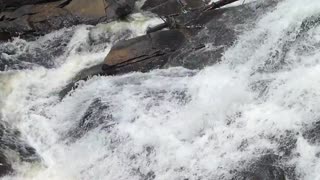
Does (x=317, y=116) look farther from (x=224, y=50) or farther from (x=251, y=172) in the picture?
(x=224, y=50)

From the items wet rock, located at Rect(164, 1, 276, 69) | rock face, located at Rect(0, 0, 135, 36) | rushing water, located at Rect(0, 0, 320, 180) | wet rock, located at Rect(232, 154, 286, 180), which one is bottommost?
wet rock, located at Rect(232, 154, 286, 180)

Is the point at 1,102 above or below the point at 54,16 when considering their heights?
below

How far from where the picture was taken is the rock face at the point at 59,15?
9.36 metres

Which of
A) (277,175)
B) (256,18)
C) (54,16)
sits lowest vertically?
(277,175)

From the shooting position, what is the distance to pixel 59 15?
942cm

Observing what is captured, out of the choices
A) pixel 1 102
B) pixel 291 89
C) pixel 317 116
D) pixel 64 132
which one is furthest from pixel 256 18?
pixel 1 102

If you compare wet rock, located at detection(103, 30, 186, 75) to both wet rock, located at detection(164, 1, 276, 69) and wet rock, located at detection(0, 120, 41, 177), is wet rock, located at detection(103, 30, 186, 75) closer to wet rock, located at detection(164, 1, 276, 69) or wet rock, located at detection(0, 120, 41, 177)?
wet rock, located at detection(164, 1, 276, 69)

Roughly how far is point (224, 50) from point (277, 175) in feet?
8.72

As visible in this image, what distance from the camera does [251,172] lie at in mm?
5969

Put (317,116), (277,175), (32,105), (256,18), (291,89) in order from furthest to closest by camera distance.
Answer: (256,18) → (32,105) → (291,89) → (317,116) → (277,175)

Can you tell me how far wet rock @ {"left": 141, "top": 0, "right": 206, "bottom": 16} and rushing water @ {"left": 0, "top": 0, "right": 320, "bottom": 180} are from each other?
4.57ft

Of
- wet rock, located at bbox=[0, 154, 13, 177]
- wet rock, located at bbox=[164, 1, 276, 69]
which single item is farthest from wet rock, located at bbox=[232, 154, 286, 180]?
wet rock, located at bbox=[0, 154, 13, 177]

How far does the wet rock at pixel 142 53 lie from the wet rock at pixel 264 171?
2571 millimetres

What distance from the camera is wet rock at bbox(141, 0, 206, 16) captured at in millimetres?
9214
